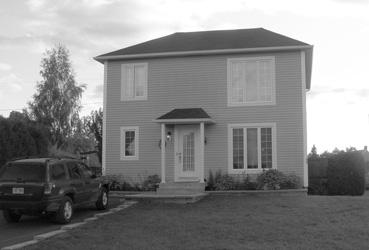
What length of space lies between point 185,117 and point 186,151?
1.58 m

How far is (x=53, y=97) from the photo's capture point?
135ft

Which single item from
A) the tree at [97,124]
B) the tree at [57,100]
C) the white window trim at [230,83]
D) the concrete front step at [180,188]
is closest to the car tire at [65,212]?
the concrete front step at [180,188]

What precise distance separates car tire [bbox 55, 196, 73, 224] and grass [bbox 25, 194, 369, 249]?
33.1 inches

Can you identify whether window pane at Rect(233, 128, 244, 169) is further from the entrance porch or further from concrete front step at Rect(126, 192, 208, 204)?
concrete front step at Rect(126, 192, 208, 204)

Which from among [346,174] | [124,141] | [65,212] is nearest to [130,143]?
[124,141]

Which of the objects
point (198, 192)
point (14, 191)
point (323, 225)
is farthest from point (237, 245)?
point (198, 192)

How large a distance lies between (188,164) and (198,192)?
2178 mm

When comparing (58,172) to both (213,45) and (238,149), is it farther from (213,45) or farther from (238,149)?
(213,45)

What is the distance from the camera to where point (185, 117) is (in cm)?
1959

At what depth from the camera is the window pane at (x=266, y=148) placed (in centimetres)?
1961

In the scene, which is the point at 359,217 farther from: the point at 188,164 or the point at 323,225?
the point at 188,164

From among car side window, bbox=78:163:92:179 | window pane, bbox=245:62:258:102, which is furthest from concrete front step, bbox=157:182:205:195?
car side window, bbox=78:163:92:179

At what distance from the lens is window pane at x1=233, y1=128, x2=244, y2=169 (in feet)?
65.1

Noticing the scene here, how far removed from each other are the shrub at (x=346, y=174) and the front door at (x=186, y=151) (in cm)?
631
